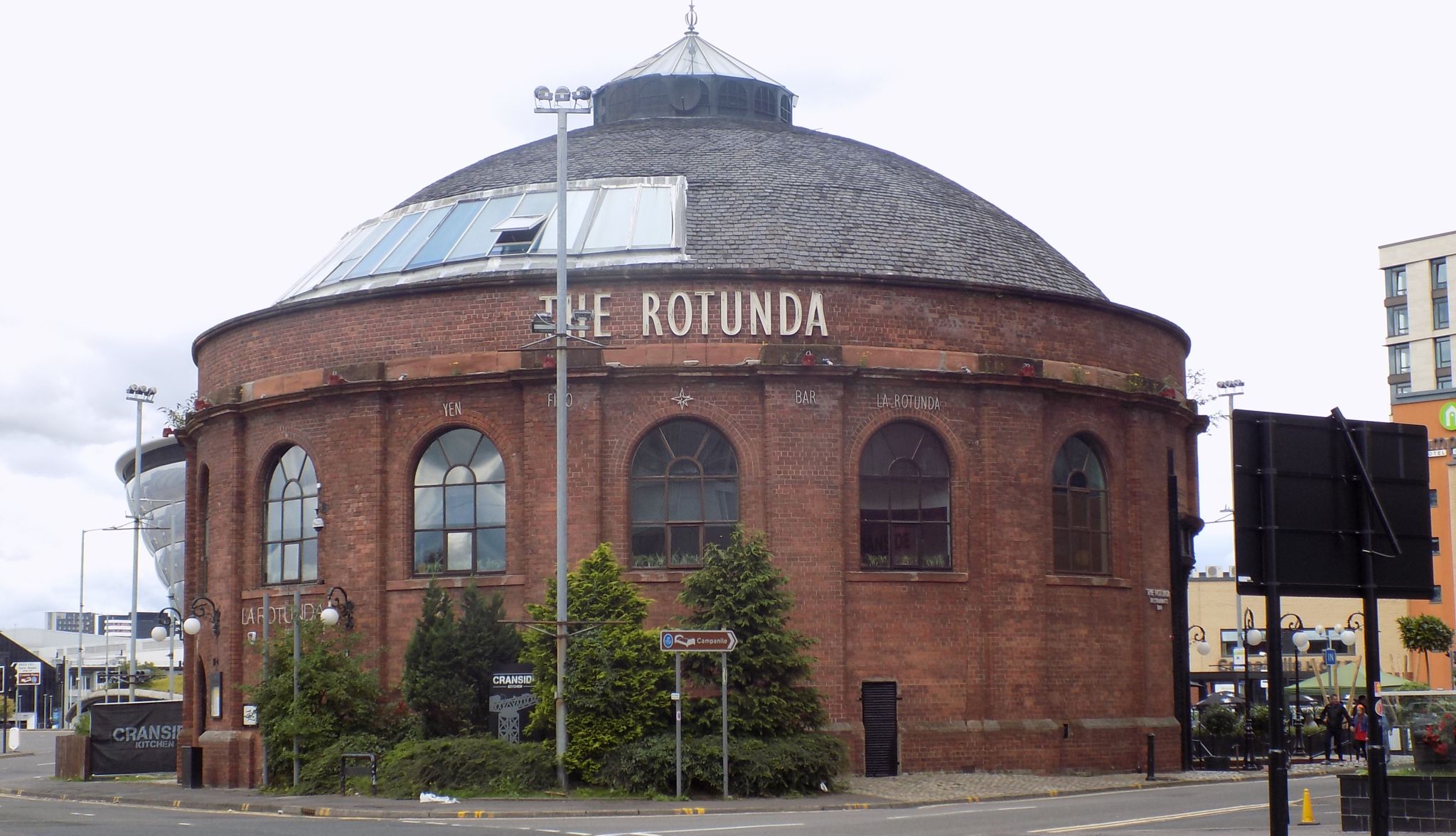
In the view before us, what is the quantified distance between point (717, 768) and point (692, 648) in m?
2.25

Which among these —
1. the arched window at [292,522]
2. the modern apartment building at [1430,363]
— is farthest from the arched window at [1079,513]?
the modern apartment building at [1430,363]

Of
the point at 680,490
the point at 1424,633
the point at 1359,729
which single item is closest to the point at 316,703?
the point at 680,490

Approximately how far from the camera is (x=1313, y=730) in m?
43.6

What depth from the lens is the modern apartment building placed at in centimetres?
7694

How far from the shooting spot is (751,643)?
92.7 feet

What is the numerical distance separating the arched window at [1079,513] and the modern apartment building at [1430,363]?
→ 44361 millimetres

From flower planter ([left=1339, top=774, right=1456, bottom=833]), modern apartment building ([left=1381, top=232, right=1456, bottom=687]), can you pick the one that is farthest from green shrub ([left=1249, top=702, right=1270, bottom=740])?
modern apartment building ([left=1381, top=232, right=1456, bottom=687])

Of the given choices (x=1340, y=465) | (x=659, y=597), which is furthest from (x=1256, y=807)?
(x=1340, y=465)

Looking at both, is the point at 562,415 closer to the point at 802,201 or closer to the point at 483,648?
the point at 483,648

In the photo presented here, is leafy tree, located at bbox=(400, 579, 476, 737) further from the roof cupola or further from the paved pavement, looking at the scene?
the roof cupola

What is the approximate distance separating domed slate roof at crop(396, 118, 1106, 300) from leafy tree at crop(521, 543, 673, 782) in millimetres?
6589

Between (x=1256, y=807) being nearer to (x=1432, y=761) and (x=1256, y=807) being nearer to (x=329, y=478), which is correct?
(x=1432, y=761)

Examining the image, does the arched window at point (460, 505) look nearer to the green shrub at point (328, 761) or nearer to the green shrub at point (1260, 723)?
the green shrub at point (328, 761)

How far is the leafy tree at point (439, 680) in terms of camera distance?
1203 inches
